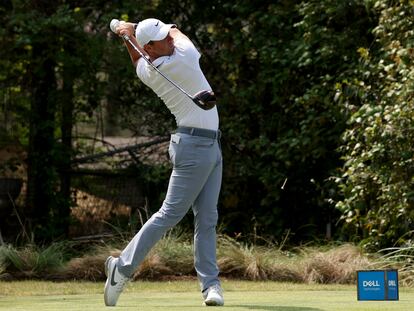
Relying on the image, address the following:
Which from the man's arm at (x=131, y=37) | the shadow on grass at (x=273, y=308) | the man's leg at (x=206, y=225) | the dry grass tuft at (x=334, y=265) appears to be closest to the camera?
the shadow on grass at (x=273, y=308)

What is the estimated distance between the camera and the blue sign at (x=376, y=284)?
702 centimetres

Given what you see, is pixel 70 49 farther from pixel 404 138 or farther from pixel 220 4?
pixel 404 138

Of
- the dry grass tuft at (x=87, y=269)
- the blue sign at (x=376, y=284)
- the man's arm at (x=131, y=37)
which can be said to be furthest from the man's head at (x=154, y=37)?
the dry grass tuft at (x=87, y=269)

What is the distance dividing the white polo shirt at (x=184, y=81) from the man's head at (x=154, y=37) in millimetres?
49

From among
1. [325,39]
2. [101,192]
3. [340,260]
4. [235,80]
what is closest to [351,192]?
[340,260]

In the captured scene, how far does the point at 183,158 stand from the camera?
Answer: 7.35 metres

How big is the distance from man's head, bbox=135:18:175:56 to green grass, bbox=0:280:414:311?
5.67 ft

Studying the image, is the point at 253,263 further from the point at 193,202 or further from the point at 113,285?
the point at 113,285

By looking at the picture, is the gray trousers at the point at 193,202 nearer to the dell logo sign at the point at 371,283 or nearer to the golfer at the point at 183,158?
the golfer at the point at 183,158

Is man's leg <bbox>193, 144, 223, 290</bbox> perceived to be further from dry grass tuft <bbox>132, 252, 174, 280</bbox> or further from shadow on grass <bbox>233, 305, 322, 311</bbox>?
dry grass tuft <bbox>132, 252, 174, 280</bbox>

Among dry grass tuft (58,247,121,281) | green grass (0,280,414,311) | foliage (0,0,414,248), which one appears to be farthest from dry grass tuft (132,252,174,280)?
foliage (0,0,414,248)

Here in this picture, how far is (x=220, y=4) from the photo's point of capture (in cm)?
1484

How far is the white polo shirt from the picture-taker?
7285 mm

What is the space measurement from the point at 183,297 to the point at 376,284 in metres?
2.15
